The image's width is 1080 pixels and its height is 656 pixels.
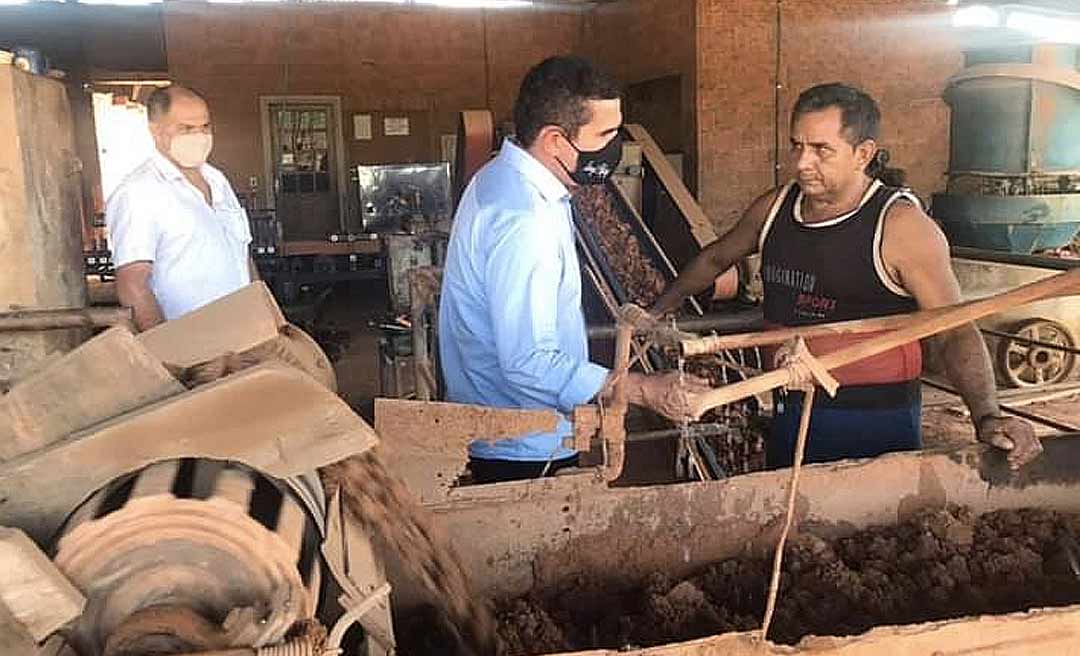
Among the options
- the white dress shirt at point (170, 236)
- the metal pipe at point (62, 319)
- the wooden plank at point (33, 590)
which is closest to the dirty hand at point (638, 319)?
the wooden plank at point (33, 590)

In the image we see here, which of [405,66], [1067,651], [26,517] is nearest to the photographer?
[26,517]

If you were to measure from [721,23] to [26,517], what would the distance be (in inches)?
299

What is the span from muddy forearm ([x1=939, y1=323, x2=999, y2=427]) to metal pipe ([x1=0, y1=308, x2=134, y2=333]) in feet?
6.76

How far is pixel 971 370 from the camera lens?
225 centimetres

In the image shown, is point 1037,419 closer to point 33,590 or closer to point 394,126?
point 33,590

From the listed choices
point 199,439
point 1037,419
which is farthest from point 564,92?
point 1037,419

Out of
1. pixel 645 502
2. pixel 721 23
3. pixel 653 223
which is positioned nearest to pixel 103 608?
pixel 645 502

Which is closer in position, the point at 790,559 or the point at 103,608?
the point at 103,608

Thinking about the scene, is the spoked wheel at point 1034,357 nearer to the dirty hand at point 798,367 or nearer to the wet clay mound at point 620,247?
the wet clay mound at point 620,247

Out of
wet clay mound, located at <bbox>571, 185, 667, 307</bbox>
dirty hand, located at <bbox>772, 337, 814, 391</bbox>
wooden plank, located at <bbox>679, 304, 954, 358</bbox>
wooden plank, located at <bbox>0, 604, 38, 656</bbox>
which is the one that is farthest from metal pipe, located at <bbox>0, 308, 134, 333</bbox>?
wet clay mound, located at <bbox>571, 185, 667, 307</bbox>

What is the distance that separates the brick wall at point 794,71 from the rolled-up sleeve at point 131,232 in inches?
228

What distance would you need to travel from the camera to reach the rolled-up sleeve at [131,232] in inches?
114

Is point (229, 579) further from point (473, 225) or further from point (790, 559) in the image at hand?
point (790, 559)

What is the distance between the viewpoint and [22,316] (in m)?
2.60
